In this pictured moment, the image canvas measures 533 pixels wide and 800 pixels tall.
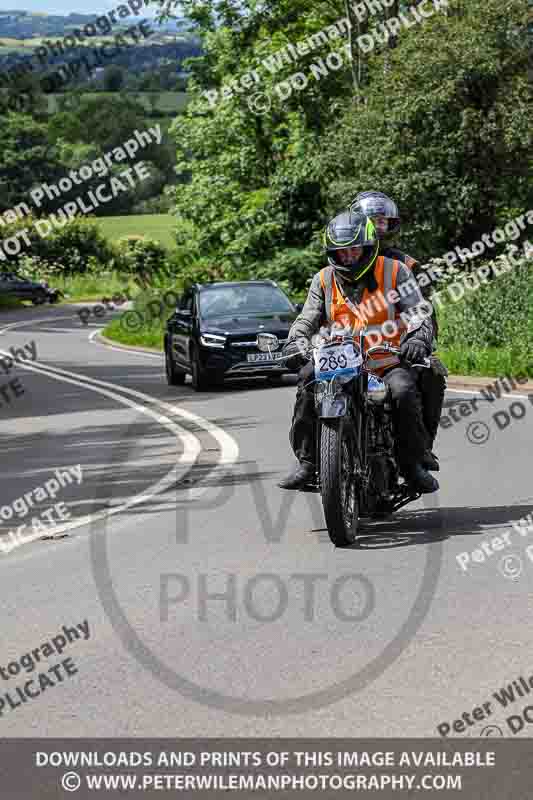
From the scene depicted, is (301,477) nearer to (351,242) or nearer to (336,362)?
(336,362)

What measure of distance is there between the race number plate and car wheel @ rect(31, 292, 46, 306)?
65.1m

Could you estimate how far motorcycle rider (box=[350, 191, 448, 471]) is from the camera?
9.44m

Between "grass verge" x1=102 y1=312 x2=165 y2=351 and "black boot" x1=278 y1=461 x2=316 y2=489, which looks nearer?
"black boot" x1=278 y1=461 x2=316 y2=489

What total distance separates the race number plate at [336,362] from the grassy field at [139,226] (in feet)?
296

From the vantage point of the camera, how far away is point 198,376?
A: 23.2 meters

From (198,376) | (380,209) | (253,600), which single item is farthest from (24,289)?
(253,600)

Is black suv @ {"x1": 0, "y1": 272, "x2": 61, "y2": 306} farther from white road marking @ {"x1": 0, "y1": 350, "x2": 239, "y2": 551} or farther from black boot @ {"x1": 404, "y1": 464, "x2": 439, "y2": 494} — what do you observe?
black boot @ {"x1": 404, "y1": 464, "x2": 439, "y2": 494}

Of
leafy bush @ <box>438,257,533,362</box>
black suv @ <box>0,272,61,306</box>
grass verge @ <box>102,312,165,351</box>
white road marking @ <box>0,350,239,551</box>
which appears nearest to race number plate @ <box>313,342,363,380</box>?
white road marking @ <box>0,350,239,551</box>

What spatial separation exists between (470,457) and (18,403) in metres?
10.8

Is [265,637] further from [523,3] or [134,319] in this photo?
[134,319]

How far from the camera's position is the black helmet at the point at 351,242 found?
29.8ft

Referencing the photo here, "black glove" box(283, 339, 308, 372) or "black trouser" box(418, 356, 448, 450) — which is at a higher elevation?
"black glove" box(283, 339, 308, 372)

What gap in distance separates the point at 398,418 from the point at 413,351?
430 mm

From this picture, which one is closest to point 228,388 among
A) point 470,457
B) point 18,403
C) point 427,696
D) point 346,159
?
point 18,403
